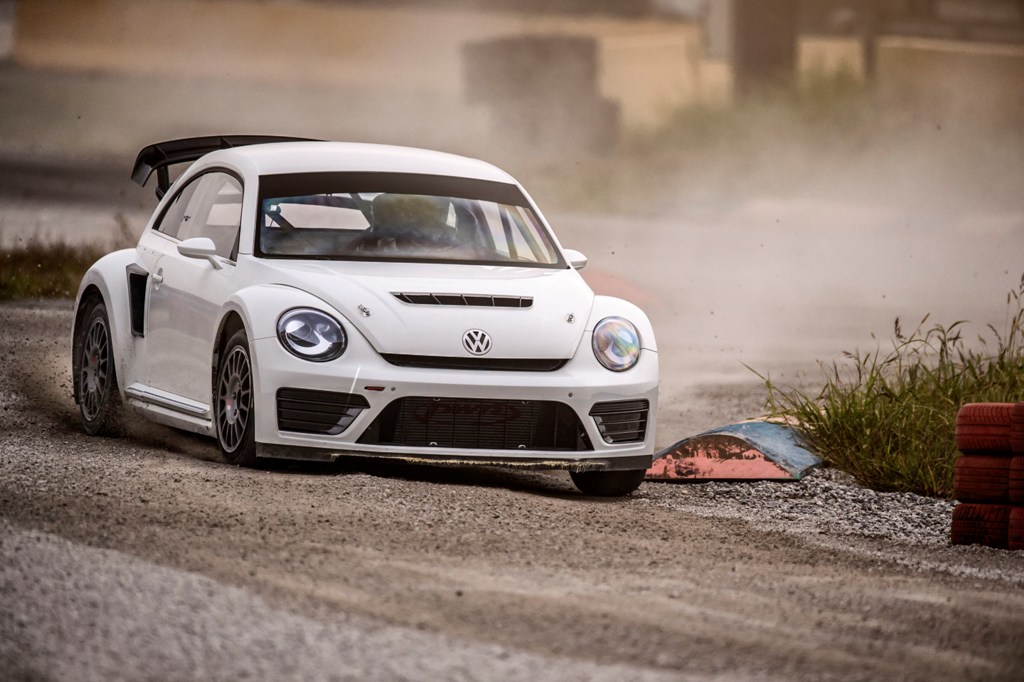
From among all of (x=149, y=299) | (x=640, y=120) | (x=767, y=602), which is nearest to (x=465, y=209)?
(x=149, y=299)

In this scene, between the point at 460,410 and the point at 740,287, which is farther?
the point at 740,287

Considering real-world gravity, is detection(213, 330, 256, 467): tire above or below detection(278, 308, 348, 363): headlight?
below

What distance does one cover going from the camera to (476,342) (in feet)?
25.0

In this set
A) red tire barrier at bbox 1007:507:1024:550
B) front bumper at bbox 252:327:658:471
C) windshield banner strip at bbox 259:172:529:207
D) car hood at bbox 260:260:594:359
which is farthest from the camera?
windshield banner strip at bbox 259:172:529:207

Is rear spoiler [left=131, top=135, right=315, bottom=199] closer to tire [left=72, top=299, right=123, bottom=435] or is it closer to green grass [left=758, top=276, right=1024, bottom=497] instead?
tire [left=72, top=299, right=123, bottom=435]

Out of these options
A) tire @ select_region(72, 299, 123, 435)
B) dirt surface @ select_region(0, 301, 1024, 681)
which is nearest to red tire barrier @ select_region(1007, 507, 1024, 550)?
dirt surface @ select_region(0, 301, 1024, 681)

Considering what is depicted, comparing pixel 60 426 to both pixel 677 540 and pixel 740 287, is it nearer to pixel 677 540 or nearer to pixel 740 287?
pixel 677 540

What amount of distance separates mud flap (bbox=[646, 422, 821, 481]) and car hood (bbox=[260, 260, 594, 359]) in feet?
6.23

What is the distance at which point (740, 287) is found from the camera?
21266mm

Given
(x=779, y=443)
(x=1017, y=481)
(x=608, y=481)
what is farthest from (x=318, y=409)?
(x=779, y=443)

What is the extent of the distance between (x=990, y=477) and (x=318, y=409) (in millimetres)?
2887

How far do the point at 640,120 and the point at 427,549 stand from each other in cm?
1819

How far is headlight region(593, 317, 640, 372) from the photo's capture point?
26.0ft

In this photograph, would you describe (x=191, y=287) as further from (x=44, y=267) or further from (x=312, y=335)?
(x=44, y=267)
